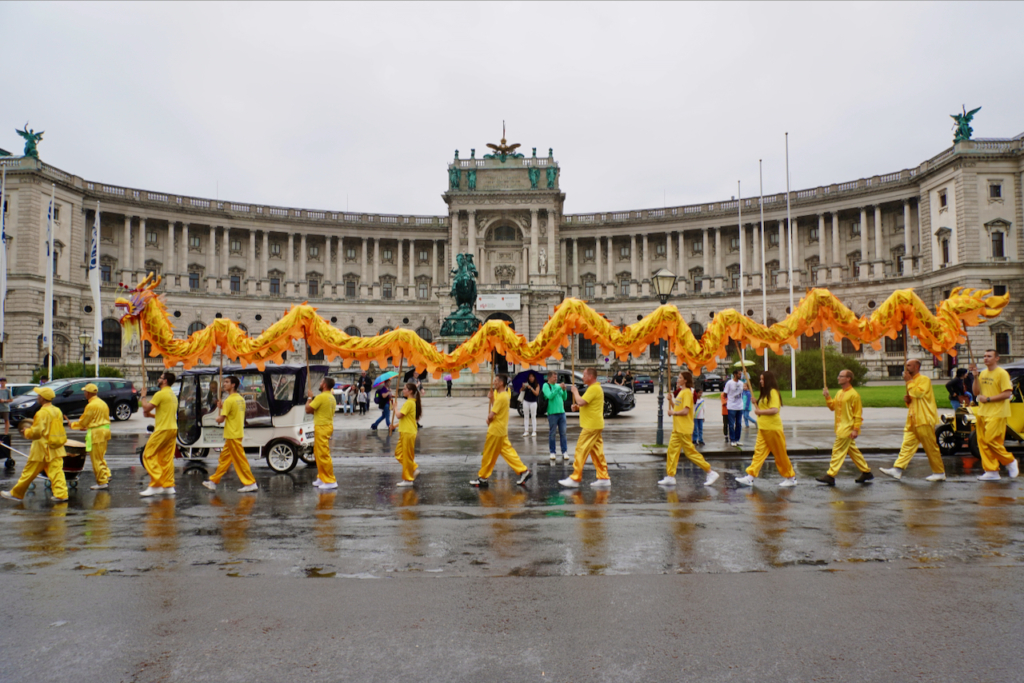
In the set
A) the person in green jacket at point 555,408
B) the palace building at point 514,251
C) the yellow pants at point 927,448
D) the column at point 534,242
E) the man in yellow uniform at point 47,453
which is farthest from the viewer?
the column at point 534,242

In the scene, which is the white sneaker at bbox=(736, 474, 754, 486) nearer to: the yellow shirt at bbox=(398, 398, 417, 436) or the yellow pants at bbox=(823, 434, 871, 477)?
the yellow pants at bbox=(823, 434, 871, 477)

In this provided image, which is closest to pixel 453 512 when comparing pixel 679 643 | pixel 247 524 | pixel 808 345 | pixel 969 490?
pixel 247 524

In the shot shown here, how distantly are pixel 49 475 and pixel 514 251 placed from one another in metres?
64.9

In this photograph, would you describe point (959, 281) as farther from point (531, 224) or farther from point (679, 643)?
point (679, 643)

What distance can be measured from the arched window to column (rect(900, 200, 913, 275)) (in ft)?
247

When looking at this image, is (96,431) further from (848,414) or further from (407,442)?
(848,414)

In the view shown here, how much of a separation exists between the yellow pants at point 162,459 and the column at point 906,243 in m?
65.1

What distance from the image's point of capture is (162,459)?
431 inches

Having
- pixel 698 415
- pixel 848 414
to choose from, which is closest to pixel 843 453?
pixel 848 414

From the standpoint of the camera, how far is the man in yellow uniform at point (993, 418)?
1155 centimetres

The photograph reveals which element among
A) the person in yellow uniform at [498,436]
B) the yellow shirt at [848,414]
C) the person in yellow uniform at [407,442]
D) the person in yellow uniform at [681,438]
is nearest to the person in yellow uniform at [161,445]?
the person in yellow uniform at [407,442]

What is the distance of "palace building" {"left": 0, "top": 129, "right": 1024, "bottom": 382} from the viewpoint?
54.0 m

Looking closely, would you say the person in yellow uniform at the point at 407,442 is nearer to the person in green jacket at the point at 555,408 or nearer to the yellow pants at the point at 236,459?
the yellow pants at the point at 236,459

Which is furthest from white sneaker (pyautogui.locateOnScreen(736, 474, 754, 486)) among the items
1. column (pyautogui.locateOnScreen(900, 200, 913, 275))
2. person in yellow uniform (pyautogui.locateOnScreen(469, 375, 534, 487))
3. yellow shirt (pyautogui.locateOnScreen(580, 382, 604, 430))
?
column (pyautogui.locateOnScreen(900, 200, 913, 275))
